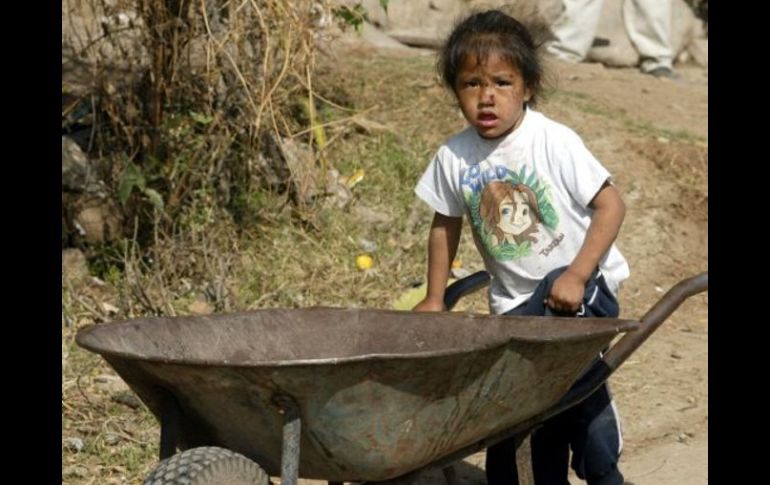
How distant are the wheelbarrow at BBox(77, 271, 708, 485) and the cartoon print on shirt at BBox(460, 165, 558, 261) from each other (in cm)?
33

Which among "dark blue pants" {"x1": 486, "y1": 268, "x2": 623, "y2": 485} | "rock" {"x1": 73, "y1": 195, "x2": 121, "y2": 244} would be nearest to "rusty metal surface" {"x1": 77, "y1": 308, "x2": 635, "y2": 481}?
"dark blue pants" {"x1": 486, "y1": 268, "x2": 623, "y2": 485}

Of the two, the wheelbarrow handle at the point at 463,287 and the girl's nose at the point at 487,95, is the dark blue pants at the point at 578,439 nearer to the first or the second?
the wheelbarrow handle at the point at 463,287

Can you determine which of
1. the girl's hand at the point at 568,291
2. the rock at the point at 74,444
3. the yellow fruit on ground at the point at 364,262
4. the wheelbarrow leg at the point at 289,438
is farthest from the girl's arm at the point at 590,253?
the yellow fruit on ground at the point at 364,262

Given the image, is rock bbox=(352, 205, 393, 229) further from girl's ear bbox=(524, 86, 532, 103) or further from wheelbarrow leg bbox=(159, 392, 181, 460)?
wheelbarrow leg bbox=(159, 392, 181, 460)

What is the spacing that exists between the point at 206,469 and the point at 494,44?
1696 millimetres

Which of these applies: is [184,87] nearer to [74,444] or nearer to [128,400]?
[128,400]

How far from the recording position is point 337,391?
317cm

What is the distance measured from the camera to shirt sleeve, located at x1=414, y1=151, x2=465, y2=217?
4309 mm

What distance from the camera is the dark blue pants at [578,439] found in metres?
4.16

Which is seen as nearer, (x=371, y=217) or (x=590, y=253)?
(x=590, y=253)

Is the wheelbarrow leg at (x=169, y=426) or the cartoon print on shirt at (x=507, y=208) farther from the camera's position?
the cartoon print on shirt at (x=507, y=208)

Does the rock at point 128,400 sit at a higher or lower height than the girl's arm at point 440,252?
lower

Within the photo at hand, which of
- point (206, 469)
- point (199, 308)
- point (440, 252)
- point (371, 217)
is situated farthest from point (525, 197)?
point (371, 217)

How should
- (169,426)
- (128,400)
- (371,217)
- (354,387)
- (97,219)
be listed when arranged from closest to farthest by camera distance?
(354,387) → (169,426) → (128,400) → (97,219) → (371,217)
